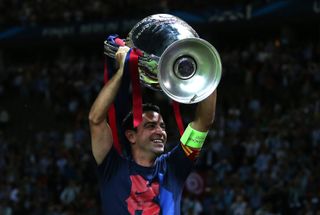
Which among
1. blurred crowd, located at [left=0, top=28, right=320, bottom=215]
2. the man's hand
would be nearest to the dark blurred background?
blurred crowd, located at [left=0, top=28, right=320, bottom=215]

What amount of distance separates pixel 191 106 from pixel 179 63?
12482 mm

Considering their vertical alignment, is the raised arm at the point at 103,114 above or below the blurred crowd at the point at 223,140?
above

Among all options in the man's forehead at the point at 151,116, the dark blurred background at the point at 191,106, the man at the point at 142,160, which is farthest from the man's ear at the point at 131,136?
the dark blurred background at the point at 191,106

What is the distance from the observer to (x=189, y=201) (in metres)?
13.2

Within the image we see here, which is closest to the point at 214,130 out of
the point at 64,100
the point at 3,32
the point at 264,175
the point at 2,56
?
the point at 264,175

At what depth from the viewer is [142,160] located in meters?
4.91

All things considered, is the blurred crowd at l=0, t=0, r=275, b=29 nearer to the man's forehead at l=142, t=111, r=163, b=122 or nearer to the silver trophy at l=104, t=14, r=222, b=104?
the man's forehead at l=142, t=111, r=163, b=122

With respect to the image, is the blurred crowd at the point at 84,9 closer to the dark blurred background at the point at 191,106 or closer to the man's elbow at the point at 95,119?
the dark blurred background at the point at 191,106

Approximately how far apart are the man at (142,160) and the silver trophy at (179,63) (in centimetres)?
16

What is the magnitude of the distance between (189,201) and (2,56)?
1357cm

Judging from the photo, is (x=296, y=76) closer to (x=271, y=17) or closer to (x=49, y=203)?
(x=271, y=17)

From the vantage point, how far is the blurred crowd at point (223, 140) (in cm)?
1273

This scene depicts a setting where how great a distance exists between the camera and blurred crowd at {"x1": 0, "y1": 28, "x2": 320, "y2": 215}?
1273cm

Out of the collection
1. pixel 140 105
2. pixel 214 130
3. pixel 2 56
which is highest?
pixel 140 105
